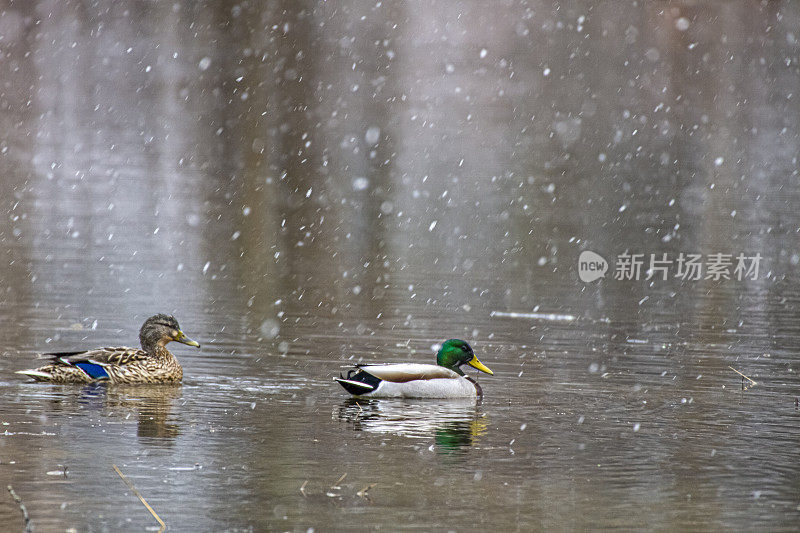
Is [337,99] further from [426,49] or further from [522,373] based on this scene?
[522,373]

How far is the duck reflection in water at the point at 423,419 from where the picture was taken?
1165cm

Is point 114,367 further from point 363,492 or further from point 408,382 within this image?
point 363,492

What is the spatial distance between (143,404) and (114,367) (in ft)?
3.29

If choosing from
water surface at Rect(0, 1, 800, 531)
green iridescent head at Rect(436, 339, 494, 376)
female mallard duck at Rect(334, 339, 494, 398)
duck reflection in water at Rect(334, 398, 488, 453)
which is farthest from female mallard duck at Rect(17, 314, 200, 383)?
green iridescent head at Rect(436, 339, 494, 376)

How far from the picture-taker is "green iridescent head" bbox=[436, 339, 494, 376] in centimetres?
1412

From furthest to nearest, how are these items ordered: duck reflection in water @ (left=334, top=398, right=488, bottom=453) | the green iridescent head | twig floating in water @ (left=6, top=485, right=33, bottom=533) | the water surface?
1. the green iridescent head
2. duck reflection in water @ (left=334, top=398, right=488, bottom=453)
3. the water surface
4. twig floating in water @ (left=6, top=485, right=33, bottom=533)

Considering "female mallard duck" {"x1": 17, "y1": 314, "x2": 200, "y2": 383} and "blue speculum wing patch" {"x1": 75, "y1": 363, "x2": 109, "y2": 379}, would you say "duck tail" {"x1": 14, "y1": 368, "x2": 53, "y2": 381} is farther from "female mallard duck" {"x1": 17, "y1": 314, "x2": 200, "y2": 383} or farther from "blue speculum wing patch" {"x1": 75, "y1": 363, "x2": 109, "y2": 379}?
"blue speculum wing patch" {"x1": 75, "y1": 363, "x2": 109, "y2": 379}

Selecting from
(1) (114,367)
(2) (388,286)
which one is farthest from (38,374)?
(2) (388,286)

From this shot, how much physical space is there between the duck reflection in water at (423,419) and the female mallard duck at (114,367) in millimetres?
1840

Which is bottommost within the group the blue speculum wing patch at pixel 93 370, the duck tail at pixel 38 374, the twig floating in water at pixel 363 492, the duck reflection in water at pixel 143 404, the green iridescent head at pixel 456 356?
the twig floating in water at pixel 363 492

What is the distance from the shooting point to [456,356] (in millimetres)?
14117

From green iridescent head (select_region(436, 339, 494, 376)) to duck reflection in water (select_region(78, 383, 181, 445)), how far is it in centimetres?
249

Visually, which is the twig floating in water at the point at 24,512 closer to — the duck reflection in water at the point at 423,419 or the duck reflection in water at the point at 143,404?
the duck reflection in water at the point at 143,404

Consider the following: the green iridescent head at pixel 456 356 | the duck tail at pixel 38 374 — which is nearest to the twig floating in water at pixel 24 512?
the duck tail at pixel 38 374
